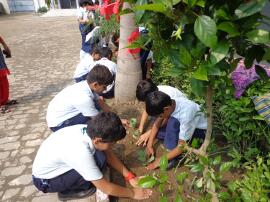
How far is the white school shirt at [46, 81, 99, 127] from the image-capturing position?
3.32 m

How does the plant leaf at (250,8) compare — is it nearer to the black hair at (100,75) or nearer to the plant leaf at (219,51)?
the plant leaf at (219,51)

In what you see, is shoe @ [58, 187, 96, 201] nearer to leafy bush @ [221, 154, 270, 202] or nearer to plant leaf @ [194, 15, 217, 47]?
leafy bush @ [221, 154, 270, 202]

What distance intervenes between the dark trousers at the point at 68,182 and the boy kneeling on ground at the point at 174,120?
0.61 m

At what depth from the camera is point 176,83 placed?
4.36 metres

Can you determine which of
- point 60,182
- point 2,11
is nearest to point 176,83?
point 60,182

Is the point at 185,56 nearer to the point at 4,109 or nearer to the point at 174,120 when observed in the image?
the point at 174,120

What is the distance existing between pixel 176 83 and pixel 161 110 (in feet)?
5.27

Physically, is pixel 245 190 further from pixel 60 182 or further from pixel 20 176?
pixel 20 176

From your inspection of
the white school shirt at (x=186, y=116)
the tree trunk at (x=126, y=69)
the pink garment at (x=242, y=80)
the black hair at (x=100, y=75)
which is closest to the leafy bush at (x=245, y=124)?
the pink garment at (x=242, y=80)

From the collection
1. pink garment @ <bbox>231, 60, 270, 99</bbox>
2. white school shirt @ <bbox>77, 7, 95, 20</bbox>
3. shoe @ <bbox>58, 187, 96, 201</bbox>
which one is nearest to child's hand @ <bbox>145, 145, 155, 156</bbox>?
shoe @ <bbox>58, 187, 96, 201</bbox>

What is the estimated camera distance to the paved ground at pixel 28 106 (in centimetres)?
322

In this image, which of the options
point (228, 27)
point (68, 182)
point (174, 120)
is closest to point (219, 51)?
point (228, 27)

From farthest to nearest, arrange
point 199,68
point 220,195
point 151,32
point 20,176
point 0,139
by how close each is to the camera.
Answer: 1. point 0,139
2. point 20,176
3. point 220,195
4. point 151,32
5. point 199,68

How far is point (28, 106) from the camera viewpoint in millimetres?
5297
